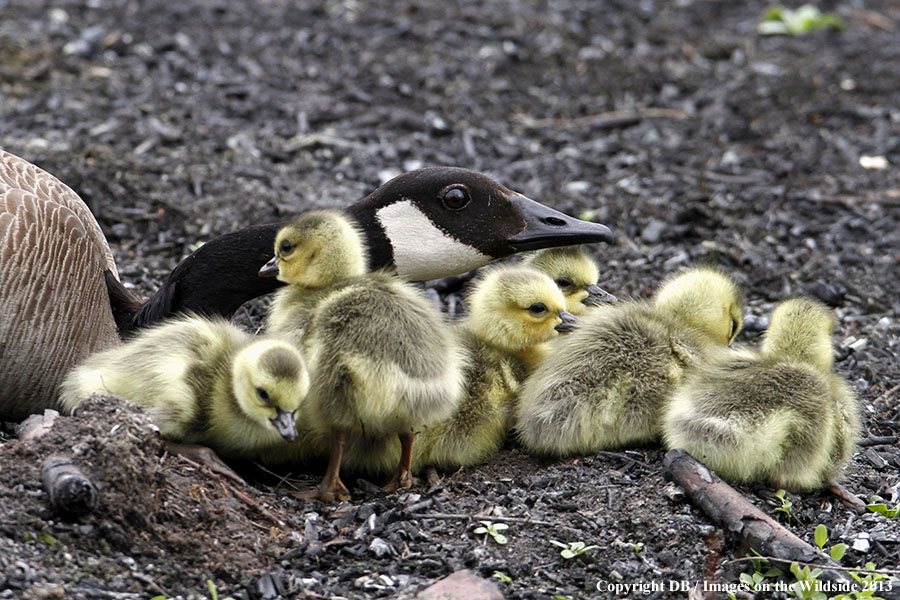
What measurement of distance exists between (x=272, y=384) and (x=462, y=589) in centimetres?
88

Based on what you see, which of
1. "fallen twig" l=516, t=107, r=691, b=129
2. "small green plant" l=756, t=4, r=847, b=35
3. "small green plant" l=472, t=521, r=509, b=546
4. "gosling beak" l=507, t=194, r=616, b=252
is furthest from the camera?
"small green plant" l=756, t=4, r=847, b=35

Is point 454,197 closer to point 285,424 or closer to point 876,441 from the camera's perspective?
point 285,424

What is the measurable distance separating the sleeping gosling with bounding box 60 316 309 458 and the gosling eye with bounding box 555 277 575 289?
1.52 metres

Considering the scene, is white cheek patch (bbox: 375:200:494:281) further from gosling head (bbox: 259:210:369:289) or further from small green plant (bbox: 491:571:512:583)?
small green plant (bbox: 491:571:512:583)

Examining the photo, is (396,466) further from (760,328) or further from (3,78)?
(3,78)

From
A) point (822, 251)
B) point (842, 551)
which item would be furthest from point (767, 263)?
point (842, 551)

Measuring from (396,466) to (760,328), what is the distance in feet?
8.24

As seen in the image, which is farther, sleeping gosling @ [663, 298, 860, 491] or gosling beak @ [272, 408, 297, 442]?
sleeping gosling @ [663, 298, 860, 491]

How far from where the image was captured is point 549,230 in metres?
4.87

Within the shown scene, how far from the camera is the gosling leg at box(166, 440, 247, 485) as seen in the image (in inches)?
151

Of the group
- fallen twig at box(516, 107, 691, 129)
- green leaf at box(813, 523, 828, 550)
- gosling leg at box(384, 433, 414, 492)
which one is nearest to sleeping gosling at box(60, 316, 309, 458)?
gosling leg at box(384, 433, 414, 492)

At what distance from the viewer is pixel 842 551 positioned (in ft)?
12.0

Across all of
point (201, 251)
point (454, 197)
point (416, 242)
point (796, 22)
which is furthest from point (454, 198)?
point (796, 22)

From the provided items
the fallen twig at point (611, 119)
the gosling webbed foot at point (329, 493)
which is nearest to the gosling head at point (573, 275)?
the gosling webbed foot at point (329, 493)
